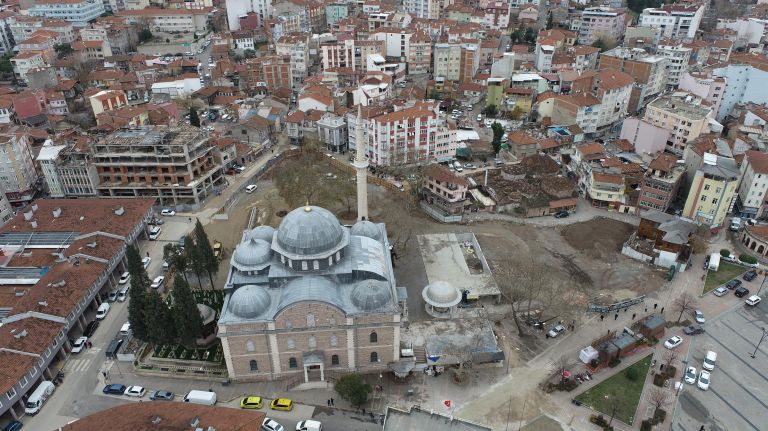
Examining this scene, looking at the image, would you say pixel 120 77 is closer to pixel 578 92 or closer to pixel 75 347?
pixel 75 347

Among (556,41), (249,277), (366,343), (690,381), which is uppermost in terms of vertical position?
(556,41)

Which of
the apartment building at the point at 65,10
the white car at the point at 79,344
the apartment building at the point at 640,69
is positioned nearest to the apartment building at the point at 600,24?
the apartment building at the point at 640,69

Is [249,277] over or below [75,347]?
over

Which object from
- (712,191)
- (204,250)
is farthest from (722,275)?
(204,250)

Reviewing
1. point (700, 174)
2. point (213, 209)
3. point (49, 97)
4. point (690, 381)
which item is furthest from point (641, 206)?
point (49, 97)

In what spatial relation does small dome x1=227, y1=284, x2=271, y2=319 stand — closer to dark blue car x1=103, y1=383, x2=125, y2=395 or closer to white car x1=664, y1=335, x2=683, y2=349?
dark blue car x1=103, y1=383, x2=125, y2=395

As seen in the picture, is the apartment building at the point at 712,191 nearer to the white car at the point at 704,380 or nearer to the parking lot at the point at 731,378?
the parking lot at the point at 731,378

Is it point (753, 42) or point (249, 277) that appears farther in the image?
point (753, 42)

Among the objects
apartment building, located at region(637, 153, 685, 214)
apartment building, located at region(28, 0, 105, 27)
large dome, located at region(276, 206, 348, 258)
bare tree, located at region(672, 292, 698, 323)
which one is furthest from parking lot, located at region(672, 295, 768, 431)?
apartment building, located at region(28, 0, 105, 27)
